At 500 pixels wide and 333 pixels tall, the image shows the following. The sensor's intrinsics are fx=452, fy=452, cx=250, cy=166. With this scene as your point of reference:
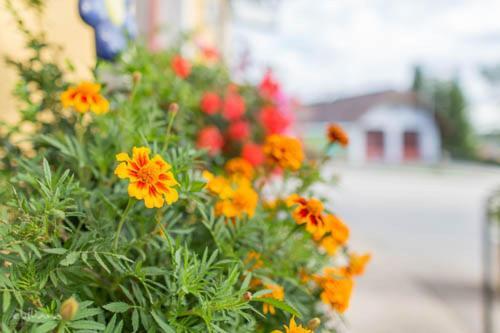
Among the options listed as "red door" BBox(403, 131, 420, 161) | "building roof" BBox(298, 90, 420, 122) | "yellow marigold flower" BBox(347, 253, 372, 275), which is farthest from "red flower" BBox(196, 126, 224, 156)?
"red door" BBox(403, 131, 420, 161)

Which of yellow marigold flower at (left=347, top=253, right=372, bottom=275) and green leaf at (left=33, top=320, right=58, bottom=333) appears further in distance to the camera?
yellow marigold flower at (left=347, top=253, right=372, bottom=275)

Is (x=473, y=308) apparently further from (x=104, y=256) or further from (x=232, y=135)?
(x=104, y=256)

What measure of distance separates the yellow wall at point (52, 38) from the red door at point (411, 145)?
18.4 meters

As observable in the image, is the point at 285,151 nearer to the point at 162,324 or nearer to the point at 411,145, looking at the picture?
the point at 162,324

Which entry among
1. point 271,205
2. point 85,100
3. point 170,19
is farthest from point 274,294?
point 170,19

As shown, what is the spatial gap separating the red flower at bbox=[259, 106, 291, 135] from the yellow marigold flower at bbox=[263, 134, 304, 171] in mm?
1062

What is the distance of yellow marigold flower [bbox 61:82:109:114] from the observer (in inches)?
24.8

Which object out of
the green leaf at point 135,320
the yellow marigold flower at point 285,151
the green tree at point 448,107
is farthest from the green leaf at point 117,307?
the green tree at point 448,107

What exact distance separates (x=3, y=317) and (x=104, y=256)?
116 millimetres

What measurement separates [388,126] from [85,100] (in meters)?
18.9

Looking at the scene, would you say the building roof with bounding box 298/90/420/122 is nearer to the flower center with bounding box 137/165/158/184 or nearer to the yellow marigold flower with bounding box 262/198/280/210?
the yellow marigold flower with bounding box 262/198/280/210

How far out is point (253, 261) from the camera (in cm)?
61

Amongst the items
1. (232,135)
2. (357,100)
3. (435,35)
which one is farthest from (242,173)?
(357,100)

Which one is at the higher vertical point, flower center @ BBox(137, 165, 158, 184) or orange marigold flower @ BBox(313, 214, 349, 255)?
flower center @ BBox(137, 165, 158, 184)
